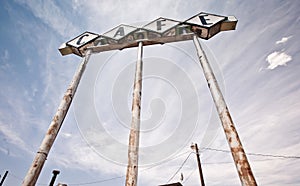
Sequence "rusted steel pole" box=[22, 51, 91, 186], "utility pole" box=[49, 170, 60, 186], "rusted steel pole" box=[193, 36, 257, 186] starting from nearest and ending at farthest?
"rusted steel pole" box=[193, 36, 257, 186] → "rusted steel pole" box=[22, 51, 91, 186] → "utility pole" box=[49, 170, 60, 186]

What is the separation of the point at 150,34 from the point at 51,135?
4065 mm

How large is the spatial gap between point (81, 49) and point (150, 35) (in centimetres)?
230

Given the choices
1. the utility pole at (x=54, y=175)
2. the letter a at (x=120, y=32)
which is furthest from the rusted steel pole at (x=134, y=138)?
the utility pole at (x=54, y=175)

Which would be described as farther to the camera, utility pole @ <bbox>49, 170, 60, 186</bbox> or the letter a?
utility pole @ <bbox>49, 170, 60, 186</bbox>

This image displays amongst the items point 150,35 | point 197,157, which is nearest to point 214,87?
point 150,35

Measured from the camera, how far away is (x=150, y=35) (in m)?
5.54

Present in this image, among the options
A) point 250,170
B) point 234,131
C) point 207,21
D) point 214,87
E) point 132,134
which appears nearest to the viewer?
point 250,170

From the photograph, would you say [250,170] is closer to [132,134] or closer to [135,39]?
[132,134]

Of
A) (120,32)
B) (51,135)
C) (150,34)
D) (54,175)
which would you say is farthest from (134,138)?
(54,175)

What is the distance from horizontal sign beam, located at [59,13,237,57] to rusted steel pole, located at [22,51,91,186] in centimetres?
144

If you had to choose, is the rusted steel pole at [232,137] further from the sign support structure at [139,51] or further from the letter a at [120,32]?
the letter a at [120,32]

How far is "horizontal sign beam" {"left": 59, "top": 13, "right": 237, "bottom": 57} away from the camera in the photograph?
A: 5.02 m

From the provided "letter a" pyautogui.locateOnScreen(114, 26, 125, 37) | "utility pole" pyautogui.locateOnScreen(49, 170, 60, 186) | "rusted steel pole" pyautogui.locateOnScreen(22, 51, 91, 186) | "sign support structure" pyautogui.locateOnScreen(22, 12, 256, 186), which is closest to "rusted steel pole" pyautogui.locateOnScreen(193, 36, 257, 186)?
"sign support structure" pyautogui.locateOnScreen(22, 12, 256, 186)

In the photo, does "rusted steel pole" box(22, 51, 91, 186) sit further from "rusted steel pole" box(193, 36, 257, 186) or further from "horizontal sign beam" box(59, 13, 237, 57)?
"rusted steel pole" box(193, 36, 257, 186)
